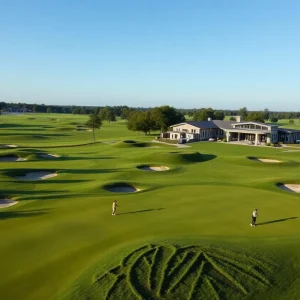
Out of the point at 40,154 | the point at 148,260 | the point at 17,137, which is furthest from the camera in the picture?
the point at 17,137

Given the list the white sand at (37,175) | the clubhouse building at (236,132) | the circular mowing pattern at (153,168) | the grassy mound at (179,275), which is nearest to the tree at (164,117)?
the clubhouse building at (236,132)

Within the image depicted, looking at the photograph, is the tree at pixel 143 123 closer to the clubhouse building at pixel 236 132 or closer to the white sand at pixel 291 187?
the clubhouse building at pixel 236 132

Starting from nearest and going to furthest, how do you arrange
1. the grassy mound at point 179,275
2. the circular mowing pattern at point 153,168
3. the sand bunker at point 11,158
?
1. the grassy mound at point 179,275
2. the circular mowing pattern at point 153,168
3. the sand bunker at point 11,158

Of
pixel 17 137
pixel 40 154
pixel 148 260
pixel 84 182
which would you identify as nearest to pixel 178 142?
pixel 40 154

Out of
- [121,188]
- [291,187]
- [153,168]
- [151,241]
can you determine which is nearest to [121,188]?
[121,188]

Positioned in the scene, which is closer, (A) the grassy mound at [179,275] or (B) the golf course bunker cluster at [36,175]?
(A) the grassy mound at [179,275]

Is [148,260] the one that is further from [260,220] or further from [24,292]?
[260,220]

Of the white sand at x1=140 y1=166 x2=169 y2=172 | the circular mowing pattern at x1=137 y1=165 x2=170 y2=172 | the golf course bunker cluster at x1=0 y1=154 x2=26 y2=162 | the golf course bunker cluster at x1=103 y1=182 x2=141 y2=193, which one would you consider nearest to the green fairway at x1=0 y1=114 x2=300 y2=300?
the golf course bunker cluster at x1=103 y1=182 x2=141 y2=193

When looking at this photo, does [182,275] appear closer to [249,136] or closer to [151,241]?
[151,241]
